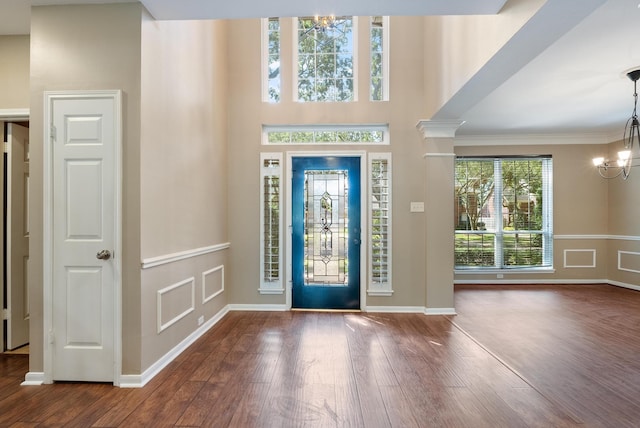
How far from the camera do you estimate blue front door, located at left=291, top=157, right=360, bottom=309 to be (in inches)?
181

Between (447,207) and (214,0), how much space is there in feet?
11.3

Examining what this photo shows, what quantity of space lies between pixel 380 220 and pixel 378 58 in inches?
87.4

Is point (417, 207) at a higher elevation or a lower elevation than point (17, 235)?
higher

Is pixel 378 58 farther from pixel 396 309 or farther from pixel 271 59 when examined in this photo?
pixel 396 309

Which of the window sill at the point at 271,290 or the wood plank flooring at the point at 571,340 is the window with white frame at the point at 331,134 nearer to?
the window sill at the point at 271,290

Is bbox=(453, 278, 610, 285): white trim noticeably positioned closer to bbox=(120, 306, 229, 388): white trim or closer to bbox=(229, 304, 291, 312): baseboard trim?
bbox=(229, 304, 291, 312): baseboard trim

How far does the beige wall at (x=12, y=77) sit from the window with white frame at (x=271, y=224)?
2463 millimetres

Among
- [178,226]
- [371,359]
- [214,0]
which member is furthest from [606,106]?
[178,226]

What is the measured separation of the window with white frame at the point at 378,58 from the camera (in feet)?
15.1

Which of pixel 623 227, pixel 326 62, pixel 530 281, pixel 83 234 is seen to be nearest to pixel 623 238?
pixel 623 227

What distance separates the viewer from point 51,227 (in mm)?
2553

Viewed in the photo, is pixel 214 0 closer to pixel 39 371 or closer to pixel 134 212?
pixel 134 212

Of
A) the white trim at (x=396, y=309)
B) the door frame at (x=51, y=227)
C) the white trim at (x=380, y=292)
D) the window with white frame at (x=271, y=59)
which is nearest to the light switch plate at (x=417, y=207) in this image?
the white trim at (x=380, y=292)

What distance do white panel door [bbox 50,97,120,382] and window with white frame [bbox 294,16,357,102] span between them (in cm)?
274
